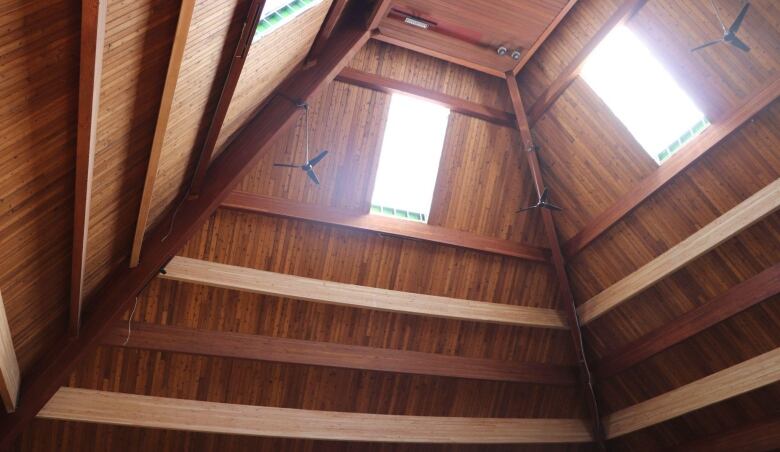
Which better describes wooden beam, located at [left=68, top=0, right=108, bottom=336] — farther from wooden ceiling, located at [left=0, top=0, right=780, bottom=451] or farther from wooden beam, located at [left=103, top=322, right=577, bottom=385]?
wooden beam, located at [left=103, top=322, right=577, bottom=385]

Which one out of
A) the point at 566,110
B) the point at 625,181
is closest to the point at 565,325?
the point at 625,181

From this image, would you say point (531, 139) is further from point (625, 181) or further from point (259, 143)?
point (259, 143)

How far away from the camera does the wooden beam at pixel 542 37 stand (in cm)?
831

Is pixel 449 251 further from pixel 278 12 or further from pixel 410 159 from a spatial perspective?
pixel 278 12

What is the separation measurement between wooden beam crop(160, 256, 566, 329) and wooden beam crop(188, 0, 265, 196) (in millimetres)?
1640

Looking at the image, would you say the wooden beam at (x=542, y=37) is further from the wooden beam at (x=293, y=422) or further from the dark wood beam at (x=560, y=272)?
the wooden beam at (x=293, y=422)

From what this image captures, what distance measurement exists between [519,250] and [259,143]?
15.7 ft

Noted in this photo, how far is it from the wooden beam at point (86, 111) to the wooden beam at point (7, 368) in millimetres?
686

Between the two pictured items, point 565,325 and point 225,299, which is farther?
point 565,325

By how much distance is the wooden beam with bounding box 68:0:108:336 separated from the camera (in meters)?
3.21

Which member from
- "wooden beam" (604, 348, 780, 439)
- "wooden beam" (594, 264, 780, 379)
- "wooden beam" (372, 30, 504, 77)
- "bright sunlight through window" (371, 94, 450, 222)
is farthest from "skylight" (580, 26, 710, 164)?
"wooden beam" (604, 348, 780, 439)

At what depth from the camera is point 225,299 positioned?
8.95 m

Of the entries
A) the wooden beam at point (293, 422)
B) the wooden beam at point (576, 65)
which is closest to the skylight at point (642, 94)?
the wooden beam at point (576, 65)

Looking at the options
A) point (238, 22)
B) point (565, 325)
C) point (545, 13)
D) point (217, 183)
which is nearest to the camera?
point (238, 22)
